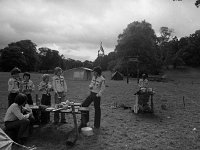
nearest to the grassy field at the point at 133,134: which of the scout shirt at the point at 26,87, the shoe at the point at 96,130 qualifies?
the shoe at the point at 96,130

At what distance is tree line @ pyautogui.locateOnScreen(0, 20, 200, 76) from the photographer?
48406mm

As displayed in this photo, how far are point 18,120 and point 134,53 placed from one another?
4338cm

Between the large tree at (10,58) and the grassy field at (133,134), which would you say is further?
the large tree at (10,58)

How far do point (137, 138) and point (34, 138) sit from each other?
125 inches

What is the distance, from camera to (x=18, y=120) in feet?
21.1

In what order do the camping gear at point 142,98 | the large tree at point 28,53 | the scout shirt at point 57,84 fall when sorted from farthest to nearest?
the large tree at point 28,53 → the camping gear at point 142,98 → the scout shirt at point 57,84

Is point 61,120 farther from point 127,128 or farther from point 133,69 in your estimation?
point 133,69

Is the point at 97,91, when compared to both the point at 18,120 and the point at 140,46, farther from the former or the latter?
the point at 140,46

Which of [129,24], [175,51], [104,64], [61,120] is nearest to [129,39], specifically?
[129,24]

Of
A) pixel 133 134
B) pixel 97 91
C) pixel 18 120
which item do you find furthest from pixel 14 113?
pixel 133 134

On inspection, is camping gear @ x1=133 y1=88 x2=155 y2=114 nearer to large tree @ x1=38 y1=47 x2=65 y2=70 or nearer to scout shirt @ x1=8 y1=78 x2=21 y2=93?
scout shirt @ x1=8 y1=78 x2=21 y2=93

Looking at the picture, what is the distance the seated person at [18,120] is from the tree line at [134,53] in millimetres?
20408

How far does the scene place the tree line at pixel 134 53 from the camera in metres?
48.4

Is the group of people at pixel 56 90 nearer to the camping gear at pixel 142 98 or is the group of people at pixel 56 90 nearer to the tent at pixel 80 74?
the camping gear at pixel 142 98
